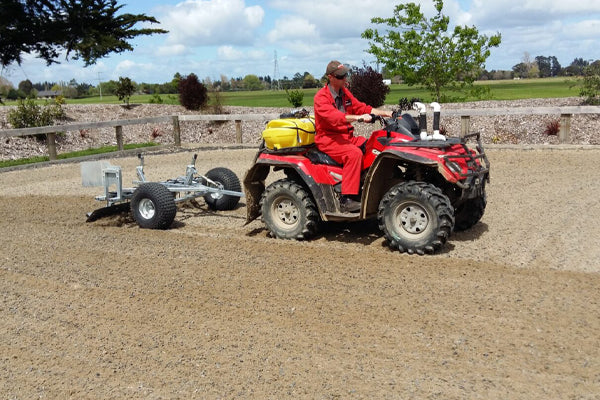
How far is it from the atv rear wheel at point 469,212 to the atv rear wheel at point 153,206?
358 centimetres

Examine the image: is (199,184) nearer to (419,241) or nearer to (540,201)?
(419,241)

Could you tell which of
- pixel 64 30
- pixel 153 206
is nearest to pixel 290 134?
pixel 153 206

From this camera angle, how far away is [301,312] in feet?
16.9

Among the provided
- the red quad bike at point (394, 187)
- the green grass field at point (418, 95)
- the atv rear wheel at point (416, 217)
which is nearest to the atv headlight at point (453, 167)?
the red quad bike at point (394, 187)

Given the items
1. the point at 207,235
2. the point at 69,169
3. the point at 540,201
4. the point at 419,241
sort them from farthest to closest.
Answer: the point at 69,169, the point at 540,201, the point at 207,235, the point at 419,241

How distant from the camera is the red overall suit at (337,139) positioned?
7.02m

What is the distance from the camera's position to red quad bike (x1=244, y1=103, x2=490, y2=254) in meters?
6.50

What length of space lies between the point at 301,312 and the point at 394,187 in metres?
2.12

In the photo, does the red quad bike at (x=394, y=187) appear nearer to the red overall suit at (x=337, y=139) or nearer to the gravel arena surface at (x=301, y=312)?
the red overall suit at (x=337, y=139)

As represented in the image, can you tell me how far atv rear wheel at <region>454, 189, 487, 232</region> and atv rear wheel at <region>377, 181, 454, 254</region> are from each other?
3.29 feet

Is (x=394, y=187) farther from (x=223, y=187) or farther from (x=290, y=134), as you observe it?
(x=223, y=187)

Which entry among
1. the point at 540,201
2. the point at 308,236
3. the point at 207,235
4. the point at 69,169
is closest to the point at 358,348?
the point at 308,236

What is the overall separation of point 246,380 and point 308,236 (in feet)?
11.5

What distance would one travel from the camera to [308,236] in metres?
7.47
